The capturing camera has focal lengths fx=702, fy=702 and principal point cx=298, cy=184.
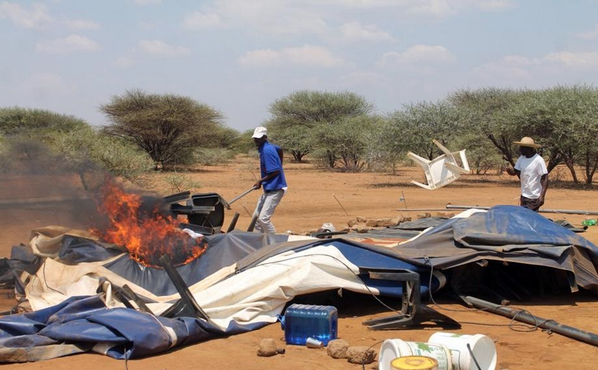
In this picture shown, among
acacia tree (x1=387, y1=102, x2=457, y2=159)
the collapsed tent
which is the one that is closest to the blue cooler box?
the collapsed tent

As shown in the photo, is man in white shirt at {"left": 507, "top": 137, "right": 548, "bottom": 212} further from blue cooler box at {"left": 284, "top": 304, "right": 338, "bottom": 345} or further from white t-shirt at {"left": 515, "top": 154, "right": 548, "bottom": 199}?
blue cooler box at {"left": 284, "top": 304, "right": 338, "bottom": 345}

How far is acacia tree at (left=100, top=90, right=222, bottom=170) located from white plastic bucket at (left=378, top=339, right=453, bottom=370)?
2759cm

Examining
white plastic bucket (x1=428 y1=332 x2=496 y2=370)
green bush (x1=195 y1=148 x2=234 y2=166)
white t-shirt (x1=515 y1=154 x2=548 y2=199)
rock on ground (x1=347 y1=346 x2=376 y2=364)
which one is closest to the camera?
white plastic bucket (x1=428 y1=332 x2=496 y2=370)

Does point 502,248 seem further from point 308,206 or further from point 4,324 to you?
point 308,206

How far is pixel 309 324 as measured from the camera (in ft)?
18.4

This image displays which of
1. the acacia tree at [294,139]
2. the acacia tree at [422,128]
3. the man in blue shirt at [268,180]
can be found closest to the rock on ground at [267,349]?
the man in blue shirt at [268,180]

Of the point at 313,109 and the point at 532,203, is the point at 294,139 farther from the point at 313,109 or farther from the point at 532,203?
the point at 532,203

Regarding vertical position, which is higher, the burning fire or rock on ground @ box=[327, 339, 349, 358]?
the burning fire

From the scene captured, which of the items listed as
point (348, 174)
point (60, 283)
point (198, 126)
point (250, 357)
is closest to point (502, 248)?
point (250, 357)

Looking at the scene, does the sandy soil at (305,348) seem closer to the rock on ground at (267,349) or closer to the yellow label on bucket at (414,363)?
the rock on ground at (267,349)

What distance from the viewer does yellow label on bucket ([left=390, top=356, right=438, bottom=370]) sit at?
13.2 feet

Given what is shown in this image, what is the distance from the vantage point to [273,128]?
4575 cm

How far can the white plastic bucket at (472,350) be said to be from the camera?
4559mm

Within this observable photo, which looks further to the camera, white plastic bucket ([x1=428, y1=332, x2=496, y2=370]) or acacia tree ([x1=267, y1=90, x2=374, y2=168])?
acacia tree ([x1=267, y1=90, x2=374, y2=168])
